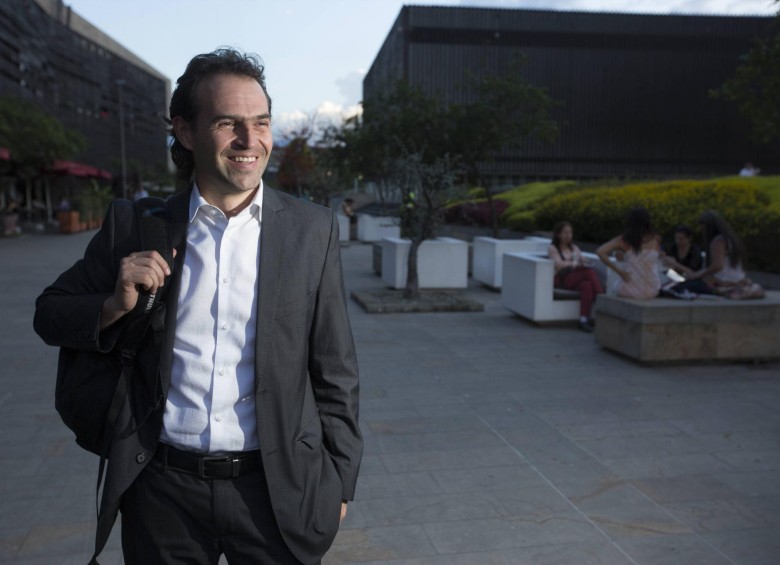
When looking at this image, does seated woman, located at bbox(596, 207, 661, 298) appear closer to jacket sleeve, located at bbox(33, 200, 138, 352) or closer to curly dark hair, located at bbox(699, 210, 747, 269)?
curly dark hair, located at bbox(699, 210, 747, 269)

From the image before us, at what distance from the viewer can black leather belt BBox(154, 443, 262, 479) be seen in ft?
6.07

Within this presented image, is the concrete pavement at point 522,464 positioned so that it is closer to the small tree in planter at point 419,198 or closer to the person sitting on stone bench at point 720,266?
the person sitting on stone bench at point 720,266

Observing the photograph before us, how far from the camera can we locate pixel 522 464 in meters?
4.79

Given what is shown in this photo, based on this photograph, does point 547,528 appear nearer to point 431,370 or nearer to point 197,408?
point 197,408

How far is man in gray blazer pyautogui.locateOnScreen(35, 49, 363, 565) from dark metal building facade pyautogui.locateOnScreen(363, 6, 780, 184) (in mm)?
56236

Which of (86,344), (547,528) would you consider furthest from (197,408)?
(547,528)

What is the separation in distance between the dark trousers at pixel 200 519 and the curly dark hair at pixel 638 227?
7.30 m

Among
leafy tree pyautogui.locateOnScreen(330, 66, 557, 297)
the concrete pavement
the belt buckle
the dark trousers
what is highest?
leafy tree pyautogui.locateOnScreen(330, 66, 557, 297)

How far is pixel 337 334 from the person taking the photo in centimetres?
202

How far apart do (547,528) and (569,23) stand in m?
59.0

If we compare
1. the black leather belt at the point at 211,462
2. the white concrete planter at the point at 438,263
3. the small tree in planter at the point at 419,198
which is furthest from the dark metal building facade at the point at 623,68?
the black leather belt at the point at 211,462

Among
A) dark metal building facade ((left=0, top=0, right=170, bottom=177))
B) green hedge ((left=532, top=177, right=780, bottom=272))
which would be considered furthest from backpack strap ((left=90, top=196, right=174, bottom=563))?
dark metal building facade ((left=0, top=0, right=170, bottom=177))

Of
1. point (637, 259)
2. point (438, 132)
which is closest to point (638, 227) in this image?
point (637, 259)

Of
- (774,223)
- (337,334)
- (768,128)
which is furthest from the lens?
(768,128)
